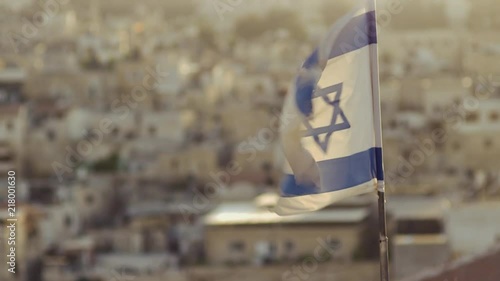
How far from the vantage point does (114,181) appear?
35.9 feet

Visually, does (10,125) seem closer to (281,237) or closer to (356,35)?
(281,237)

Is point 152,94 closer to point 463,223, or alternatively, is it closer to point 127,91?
point 127,91

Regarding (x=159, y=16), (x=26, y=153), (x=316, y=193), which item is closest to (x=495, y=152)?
(x=26, y=153)

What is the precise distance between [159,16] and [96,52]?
11.2 feet

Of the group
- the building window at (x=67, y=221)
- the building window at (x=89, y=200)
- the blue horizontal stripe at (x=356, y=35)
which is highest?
the blue horizontal stripe at (x=356, y=35)

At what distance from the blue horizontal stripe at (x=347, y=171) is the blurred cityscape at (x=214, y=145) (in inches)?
28.4

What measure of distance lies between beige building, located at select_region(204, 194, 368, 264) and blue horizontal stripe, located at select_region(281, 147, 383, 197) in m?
6.02

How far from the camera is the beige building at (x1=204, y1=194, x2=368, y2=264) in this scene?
832cm

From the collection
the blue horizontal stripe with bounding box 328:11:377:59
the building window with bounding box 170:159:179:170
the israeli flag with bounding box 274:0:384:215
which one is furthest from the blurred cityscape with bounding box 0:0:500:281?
the blue horizontal stripe with bounding box 328:11:377:59

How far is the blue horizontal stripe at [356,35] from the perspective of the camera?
217 centimetres

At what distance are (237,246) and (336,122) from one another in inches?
247

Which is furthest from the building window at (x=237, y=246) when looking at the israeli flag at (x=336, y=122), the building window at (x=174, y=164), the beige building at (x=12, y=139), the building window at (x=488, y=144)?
the israeli flag at (x=336, y=122)

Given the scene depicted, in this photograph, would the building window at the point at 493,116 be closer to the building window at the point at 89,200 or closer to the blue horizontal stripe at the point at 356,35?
the building window at the point at 89,200

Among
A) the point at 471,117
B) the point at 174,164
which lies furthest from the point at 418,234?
the point at 471,117
